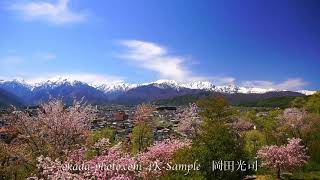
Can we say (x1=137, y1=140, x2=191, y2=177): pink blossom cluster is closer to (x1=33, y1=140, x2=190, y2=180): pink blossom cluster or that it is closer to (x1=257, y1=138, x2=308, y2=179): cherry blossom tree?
(x1=33, y1=140, x2=190, y2=180): pink blossom cluster

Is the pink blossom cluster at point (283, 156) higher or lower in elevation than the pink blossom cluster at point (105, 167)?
lower

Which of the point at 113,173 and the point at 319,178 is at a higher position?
the point at 113,173

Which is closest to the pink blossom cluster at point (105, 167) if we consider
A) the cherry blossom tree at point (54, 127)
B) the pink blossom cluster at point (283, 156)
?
the cherry blossom tree at point (54, 127)

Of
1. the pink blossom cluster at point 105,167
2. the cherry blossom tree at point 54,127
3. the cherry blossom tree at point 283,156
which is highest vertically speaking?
the cherry blossom tree at point 54,127

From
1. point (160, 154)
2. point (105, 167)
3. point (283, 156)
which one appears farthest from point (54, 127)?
point (283, 156)

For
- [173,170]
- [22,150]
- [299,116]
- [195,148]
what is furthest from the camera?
[299,116]

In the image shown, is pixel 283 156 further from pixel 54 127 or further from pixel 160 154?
pixel 54 127

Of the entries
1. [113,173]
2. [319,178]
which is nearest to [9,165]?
[113,173]

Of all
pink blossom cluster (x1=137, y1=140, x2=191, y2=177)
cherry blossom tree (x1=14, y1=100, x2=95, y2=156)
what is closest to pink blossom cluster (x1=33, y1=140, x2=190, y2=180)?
pink blossom cluster (x1=137, y1=140, x2=191, y2=177)

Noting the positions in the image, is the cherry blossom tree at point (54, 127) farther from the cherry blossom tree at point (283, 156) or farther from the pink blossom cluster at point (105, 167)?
the cherry blossom tree at point (283, 156)

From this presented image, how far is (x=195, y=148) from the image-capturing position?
4753 cm

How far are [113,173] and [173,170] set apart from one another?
28.5 feet

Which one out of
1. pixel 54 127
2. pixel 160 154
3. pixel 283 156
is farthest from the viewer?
pixel 283 156

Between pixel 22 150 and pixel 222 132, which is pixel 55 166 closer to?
pixel 22 150
